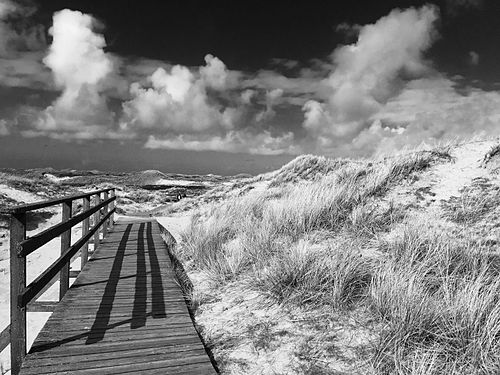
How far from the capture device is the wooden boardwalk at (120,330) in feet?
11.0

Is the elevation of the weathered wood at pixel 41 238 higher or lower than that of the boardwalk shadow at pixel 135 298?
higher

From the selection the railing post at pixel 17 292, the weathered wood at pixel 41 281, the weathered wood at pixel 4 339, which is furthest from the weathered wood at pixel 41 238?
the weathered wood at pixel 4 339

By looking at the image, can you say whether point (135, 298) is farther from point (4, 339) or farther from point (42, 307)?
point (4, 339)

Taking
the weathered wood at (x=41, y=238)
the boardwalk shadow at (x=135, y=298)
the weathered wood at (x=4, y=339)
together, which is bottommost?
Answer: the boardwalk shadow at (x=135, y=298)

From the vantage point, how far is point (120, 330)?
4.11m

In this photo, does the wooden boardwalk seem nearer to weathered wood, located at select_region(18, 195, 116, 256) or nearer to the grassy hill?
the grassy hill

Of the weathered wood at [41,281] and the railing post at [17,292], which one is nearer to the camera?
the railing post at [17,292]

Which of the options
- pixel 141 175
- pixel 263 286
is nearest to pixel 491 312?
pixel 263 286

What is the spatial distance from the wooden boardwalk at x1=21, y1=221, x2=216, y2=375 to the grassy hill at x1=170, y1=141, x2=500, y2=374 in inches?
14.1

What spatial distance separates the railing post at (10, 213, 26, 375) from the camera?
3.18 m

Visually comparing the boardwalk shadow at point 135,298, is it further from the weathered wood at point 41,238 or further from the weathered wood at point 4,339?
the weathered wood at point 41,238

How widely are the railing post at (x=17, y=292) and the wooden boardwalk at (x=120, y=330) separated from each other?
0.36ft

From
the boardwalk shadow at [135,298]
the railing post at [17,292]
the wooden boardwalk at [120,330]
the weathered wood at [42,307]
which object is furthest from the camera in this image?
the weathered wood at [42,307]

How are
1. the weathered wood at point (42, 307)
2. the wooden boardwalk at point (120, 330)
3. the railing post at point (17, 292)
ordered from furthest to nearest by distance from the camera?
the weathered wood at point (42, 307) < the wooden boardwalk at point (120, 330) < the railing post at point (17, 292)
